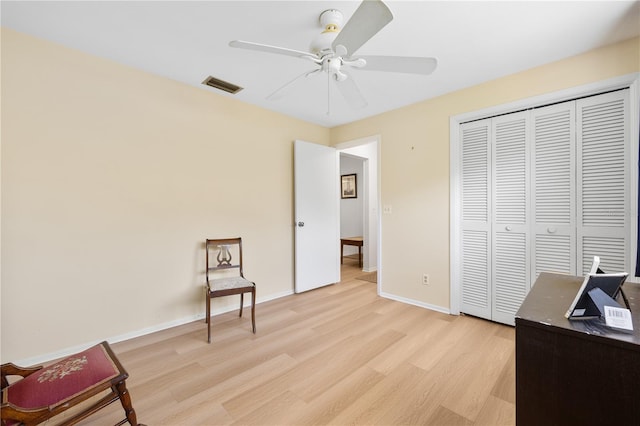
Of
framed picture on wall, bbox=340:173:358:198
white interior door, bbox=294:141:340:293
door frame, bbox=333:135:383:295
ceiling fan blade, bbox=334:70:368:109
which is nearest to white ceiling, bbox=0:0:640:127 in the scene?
ceiling fan blade, bbox=334:70:368:109

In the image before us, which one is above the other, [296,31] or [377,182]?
[296,31]

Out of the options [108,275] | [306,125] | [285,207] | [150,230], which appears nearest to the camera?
[108,275]

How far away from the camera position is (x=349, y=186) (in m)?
6.36

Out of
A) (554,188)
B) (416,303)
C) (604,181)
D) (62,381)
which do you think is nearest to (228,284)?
(62,381)

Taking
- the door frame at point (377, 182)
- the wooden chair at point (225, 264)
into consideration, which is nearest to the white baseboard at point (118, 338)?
the wooden chair at point (225, 264)

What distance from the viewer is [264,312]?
3090 millimetres

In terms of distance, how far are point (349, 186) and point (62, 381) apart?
18.5 feet

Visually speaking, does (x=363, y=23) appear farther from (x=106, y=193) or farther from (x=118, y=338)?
(x=118, y=338)

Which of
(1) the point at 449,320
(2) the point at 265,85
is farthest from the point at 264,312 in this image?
(2) the point at 265,85

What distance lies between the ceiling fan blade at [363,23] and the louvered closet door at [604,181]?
2.11 m

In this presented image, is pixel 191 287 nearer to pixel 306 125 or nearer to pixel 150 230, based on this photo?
pixel 150 230

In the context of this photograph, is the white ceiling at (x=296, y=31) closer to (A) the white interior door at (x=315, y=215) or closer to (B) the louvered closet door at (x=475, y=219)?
(B) the louvered closet door at (x=475, y=219)

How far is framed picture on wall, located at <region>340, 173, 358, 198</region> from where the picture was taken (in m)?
6.27

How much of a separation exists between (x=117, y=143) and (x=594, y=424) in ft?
11.1
